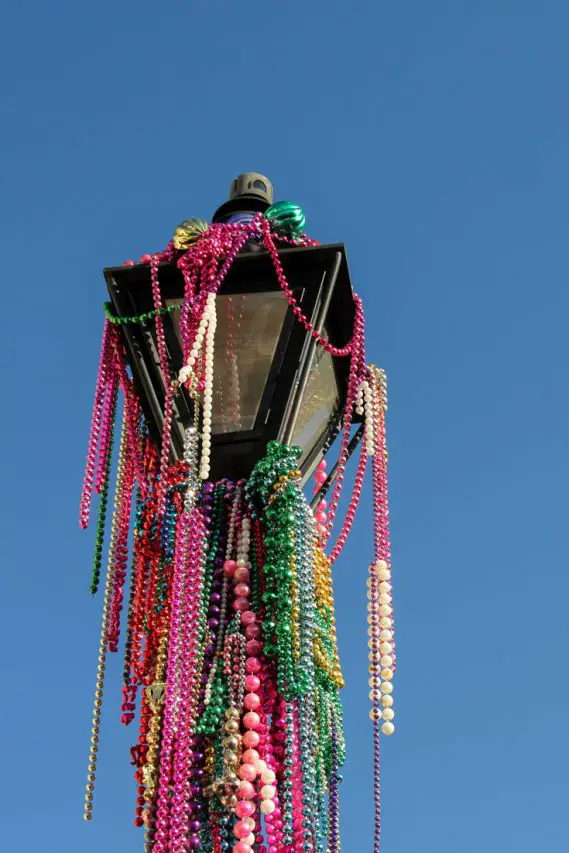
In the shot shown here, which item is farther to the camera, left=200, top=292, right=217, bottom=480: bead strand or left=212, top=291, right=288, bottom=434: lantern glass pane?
left=212, top=291, right=288, bottom=434: lantern glass pane

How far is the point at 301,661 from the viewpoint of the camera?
161 inches

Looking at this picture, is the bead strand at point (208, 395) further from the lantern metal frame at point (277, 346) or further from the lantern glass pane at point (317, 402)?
the lantern glass pane at point (317, 402)

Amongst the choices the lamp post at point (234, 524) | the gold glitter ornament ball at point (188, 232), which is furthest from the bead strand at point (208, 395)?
the gold glitter ornament ball at point (188, 232)

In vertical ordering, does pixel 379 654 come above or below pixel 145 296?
below

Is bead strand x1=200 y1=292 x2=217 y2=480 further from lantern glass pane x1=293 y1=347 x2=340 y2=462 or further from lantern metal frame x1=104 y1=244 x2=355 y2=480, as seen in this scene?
lantern glass pane x1=293 y1=347 x2=340 y2=462

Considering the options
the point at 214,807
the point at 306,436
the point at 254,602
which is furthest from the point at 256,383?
the point at 214,807

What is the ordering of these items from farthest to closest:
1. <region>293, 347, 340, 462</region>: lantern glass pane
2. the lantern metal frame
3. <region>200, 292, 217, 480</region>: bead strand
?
<region>293, 347, 340, 462</region>: lantern glass pane → the lantern metal frame → <region>200, 292, 217, 480</region>: bead strand

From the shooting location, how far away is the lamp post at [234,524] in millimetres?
3965

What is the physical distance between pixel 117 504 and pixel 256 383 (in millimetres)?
698

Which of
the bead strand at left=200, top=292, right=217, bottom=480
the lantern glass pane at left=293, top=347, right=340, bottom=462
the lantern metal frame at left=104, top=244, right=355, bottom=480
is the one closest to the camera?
the bead strand at left=200, top=292, right=217, bottom=480

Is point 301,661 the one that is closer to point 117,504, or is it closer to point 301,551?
point 301,551

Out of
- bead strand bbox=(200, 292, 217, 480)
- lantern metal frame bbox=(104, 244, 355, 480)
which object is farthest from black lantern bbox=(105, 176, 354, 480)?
bead strand bbox=(200, 292, 217, 480)

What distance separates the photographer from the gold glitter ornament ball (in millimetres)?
4754

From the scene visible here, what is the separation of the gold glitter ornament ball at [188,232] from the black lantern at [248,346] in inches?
4.6
